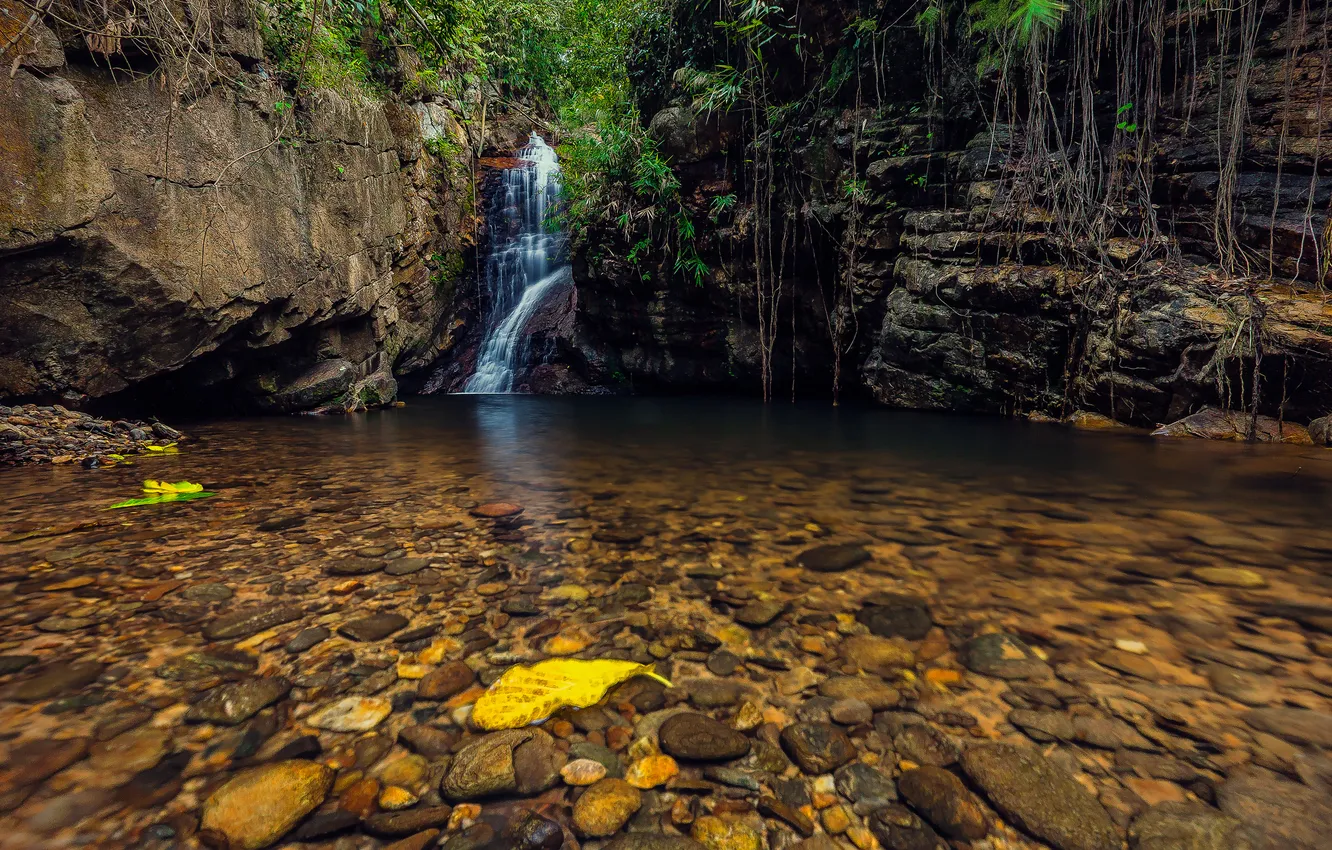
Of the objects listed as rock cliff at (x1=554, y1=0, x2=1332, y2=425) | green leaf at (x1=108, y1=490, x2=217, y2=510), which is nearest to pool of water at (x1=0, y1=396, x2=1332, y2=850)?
green leaf at (x1=108, y1=490, x2=217, y2=510)

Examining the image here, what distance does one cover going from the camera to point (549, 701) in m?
1.35

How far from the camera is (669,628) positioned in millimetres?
1729

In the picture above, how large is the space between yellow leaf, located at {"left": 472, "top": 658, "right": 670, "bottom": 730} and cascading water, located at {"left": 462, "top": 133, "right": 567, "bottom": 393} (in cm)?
1080

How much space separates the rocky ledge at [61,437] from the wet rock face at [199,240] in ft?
1.89

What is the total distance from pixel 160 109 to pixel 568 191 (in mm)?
6596

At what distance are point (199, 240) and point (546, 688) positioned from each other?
21.6 ft

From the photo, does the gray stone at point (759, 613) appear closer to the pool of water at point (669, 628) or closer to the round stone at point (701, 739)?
the pool of water at point (669, 628)

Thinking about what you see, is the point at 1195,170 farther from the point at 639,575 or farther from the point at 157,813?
the point at 157,813

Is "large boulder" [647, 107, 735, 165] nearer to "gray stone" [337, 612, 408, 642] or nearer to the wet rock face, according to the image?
the wet rock face

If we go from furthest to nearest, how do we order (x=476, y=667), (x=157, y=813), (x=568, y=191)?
(x=568, y=191)
(x=476, y=667)
(x=157, y=813)

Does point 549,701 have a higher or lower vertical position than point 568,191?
lower

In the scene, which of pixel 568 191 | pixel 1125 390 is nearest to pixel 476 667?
pixel 1125 390

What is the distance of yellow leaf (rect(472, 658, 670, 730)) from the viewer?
131 centimetres

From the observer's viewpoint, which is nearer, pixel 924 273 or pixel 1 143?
pixel 1 143
